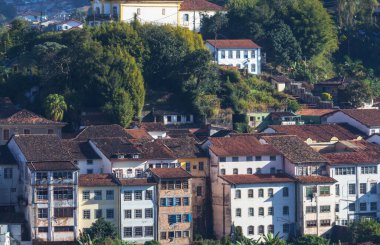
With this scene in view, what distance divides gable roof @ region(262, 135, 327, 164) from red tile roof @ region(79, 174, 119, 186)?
913cm

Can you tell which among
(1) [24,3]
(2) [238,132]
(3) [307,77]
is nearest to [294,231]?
(2) [238,132]

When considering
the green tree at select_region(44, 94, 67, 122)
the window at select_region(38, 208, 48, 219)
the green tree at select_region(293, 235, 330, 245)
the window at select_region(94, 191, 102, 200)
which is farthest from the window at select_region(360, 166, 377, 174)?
the green tree at select_region(44, 94, 67, 122)

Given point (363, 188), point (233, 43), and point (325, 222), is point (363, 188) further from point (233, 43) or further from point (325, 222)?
point (233, 43)

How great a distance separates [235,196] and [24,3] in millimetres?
114132

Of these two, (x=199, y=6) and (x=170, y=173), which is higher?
(x=199, y=6)

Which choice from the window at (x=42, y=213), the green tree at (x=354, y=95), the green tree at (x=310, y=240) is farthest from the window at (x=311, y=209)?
the green tree at (x=354, y=95)

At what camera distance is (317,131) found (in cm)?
8656

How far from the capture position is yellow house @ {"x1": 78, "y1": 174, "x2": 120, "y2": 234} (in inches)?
3022

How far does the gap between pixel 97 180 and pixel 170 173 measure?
11.8 feet

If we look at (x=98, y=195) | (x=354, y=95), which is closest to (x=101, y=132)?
(x=98, y=195)

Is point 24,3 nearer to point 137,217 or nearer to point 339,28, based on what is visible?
point 339,28

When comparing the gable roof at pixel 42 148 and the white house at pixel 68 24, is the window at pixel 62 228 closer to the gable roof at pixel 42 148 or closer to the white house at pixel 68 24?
the gable roof at pixel 42 148

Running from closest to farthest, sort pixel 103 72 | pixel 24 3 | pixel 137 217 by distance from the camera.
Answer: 1. pixel 137 217
2. pixel 103 72
3. pixel 24 3

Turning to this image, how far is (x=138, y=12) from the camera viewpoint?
100000 mm
